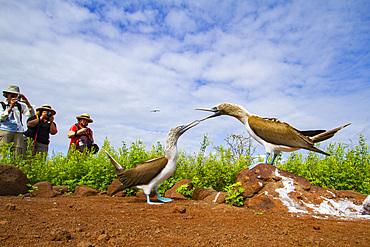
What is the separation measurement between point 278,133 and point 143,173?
8.94 ft

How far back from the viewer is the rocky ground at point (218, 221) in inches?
105

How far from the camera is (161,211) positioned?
3994 millimetres

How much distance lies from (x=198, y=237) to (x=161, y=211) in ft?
4.39

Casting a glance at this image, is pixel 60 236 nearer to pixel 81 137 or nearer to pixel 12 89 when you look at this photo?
pixel 81 137

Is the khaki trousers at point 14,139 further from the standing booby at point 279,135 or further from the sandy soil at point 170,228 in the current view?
the standing booby at point 279,135

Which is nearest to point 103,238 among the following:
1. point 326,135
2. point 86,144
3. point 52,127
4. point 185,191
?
point 185,191

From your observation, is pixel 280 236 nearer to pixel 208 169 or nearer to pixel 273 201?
pixel 273 201

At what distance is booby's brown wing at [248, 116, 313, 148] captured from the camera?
4762 millimetres

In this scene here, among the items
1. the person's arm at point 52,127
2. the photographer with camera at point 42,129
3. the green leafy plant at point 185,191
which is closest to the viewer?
the green leafy plant at point 185,191

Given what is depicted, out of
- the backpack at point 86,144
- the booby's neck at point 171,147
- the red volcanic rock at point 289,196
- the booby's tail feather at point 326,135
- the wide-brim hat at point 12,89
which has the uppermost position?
the wide-brim hat at point 12,89

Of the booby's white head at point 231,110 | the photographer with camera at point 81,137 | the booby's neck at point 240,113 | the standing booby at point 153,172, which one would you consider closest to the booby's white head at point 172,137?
the standing booby at point 153,172

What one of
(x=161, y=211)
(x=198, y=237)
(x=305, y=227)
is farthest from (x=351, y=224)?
(x=161, y=211)

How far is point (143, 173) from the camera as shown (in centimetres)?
483

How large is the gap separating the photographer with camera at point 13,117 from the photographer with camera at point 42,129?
10.6 inches
